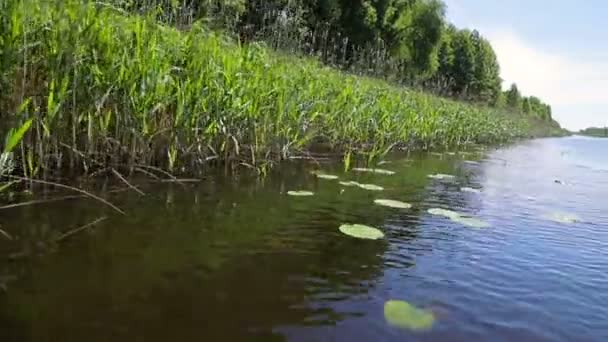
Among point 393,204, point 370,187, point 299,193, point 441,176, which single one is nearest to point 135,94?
point 299,193

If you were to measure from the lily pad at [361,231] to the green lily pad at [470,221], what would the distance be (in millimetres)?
941

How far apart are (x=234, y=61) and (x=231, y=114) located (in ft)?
2.24

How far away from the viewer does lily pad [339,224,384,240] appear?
129 inches

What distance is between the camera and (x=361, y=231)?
11.0ft

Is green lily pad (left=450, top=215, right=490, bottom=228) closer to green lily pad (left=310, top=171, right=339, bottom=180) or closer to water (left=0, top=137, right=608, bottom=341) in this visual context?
water (left=0, top=137, right=608, bottom=341)

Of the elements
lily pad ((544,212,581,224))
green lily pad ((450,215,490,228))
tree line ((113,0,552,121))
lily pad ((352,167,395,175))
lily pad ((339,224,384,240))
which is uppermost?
tree line ((113,0,552,121))

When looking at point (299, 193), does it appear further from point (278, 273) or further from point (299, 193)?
point (278, 273)

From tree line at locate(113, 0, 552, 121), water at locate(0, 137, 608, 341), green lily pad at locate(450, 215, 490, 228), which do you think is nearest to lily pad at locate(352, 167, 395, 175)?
water at locate(0, 137, 608, 341)

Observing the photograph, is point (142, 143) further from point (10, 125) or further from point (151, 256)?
point (151, 256)

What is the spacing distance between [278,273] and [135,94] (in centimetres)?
232

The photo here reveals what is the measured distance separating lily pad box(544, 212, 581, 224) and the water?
18 cm

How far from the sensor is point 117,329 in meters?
1.73

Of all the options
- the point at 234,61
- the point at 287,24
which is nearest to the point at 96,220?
the point at 234,61

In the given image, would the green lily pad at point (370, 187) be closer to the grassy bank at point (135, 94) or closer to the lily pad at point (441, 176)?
the grassy bank at point (135, 94)
